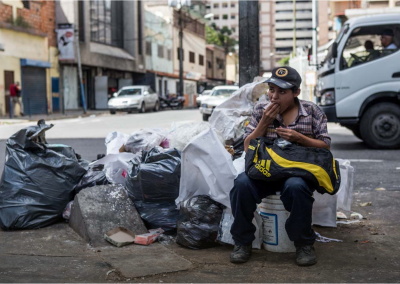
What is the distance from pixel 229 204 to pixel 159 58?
4792cm

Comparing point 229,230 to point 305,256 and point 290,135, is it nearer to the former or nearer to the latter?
point 305,256

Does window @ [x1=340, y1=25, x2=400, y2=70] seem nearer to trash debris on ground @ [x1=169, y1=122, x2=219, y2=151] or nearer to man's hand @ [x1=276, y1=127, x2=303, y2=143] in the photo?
trash debris on ground @ [x1=169, y1=122, x2=219, y2=151]

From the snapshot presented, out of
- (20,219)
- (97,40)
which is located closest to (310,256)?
(20,219)

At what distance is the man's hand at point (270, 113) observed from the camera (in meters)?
3.78

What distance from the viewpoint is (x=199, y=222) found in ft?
13.6

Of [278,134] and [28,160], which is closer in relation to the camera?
[278,134]

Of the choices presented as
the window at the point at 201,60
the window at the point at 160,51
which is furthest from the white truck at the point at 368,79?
the window at the point at 201,60

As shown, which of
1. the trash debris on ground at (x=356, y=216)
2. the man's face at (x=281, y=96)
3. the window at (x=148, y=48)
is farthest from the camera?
the window at (x=148, y=48)

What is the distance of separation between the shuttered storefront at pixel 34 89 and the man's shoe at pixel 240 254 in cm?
2580

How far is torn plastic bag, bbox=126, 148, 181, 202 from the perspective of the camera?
4.58m

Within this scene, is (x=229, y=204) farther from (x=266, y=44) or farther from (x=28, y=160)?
(x=266, y=44)

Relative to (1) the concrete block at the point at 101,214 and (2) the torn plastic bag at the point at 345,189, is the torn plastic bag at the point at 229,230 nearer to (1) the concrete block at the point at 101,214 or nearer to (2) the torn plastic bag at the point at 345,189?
(1) the concrete block at the point at 101,214

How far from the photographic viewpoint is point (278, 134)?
385cm

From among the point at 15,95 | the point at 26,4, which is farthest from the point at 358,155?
the point at 26,4
